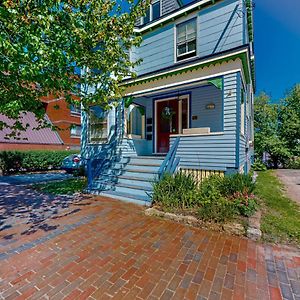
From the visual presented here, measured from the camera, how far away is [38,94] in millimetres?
5289

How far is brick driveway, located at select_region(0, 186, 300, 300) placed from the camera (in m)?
2.39

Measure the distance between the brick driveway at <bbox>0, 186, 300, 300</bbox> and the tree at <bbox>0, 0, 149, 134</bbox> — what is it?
2959mm

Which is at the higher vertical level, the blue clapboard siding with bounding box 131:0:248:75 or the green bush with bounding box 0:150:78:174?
the blue clapboard siding with bounding box 131:0:248:75

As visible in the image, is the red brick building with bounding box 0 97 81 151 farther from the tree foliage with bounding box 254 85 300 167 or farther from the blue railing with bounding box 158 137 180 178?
the tree foliage with bounding box 254 85 300 167

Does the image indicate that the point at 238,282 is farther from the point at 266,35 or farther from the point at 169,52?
the point at 266,35

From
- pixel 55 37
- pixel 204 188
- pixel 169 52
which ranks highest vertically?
pixel 169 52

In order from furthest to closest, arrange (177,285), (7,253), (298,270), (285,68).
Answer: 1. (285,68)
2. (7,253)
3. (298,270)
4. (177,285)

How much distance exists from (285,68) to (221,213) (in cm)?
2860

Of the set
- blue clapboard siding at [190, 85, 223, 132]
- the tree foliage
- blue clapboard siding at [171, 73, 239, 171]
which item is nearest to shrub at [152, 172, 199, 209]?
blue clapboard siding at [171, 73, 239, 171]

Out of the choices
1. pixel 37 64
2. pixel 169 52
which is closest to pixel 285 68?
pixel 169 52

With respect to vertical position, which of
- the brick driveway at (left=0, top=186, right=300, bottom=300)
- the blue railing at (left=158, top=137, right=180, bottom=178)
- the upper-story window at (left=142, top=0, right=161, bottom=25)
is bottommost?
the brick driveway at (left=0, top=186, right=300, bottom=300)

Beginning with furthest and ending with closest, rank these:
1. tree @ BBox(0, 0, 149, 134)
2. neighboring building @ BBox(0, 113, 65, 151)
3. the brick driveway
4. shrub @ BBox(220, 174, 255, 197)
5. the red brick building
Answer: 1. the red brick building
2. neighboring building @ BBox(0, 113, 65, 151)
3. shrub @ BBox(220, 174, 255, 197)
4. tree @ BBox(0, 0, 149, 134)
5. the brick driveway

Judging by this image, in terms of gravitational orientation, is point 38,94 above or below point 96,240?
above

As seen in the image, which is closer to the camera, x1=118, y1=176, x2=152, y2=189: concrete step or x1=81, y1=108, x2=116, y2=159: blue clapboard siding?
x1=118, y1=176, x2=152, y2=189: concrete step
